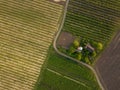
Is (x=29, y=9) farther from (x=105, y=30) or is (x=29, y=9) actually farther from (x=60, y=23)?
(x=105, y=30)

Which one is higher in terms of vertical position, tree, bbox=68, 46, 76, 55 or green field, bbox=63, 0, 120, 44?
green field, bbox=63, 0, 120, 44

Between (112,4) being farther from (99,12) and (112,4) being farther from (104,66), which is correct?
(104,66)

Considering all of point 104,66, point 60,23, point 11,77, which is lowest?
point 11,77

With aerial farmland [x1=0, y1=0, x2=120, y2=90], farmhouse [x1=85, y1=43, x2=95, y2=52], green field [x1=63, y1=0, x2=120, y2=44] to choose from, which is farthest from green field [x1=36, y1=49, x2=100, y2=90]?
green field [x1=63, y1=0, x2=120, y2=44]

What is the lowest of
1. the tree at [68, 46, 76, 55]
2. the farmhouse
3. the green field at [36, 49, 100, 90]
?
the green field at [36, 49, 100, 90]

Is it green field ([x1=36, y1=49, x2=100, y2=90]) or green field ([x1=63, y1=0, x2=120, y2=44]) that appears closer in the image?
green field ([x1=36, y1=49, x2=100, y2=90])

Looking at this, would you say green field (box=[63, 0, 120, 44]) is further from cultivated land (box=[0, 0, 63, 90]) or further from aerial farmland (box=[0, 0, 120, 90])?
cultivated land (box=[0, 0, 63, 90])

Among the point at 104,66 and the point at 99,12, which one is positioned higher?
the point at 99,12

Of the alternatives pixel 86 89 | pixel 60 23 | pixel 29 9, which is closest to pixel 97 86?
pixel 86 89
